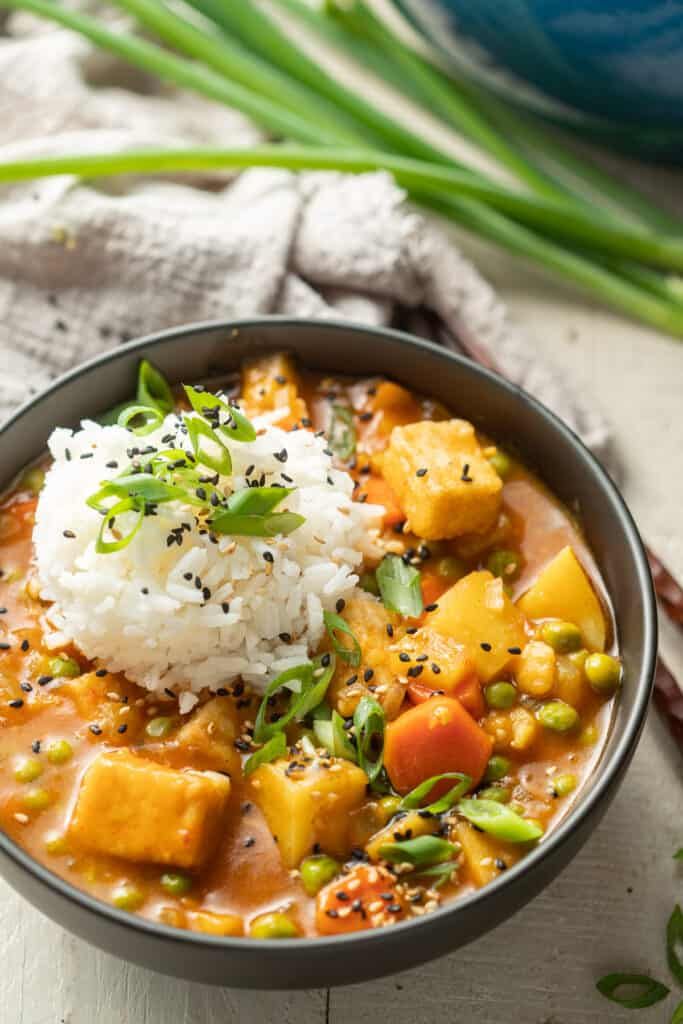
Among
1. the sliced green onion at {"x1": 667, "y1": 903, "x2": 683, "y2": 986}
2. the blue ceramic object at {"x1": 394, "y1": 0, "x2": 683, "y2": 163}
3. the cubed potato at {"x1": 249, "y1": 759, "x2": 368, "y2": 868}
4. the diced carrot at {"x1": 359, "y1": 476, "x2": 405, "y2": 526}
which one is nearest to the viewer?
the cubed potato at {"x1": 249, "y1": 759, "x2": 368, "y2": 868}

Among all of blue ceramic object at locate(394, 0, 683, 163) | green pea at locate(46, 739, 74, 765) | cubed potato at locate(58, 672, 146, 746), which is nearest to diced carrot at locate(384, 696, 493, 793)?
cubed potato at locate(58, 672, 146, 746)

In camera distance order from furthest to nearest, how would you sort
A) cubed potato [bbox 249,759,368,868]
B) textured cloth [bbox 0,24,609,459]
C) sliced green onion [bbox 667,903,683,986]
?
1. textured cloth [bbox 0,24,609,459]
2. sliced green onion [bbox 667,903,683,986]
3. cubed potato [bbox 249,759,368,868]

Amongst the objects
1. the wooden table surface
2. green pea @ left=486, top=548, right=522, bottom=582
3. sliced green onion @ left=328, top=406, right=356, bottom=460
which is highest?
green pea @ left=486, top=548, right=522, bottom=582

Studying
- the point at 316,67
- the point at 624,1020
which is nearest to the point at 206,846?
the point at 624,1020

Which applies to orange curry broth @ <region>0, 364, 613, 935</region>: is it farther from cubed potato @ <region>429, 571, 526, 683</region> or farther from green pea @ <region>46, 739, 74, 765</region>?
cubed potato @ <region>429, 571, 526, 683</region>

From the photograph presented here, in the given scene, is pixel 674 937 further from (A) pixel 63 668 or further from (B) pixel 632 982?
(A) pixel 63 668

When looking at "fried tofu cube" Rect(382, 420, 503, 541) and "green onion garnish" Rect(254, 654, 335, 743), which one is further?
"fried tofu cube" Rect(382, 420, 503, 541)

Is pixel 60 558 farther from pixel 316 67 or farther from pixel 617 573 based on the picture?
pixel 316 67
